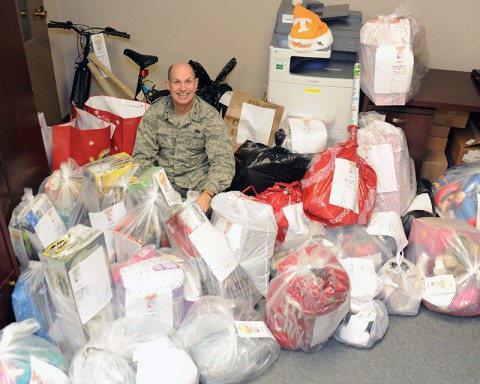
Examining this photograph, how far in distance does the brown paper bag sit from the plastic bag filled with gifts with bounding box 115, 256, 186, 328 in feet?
3.53

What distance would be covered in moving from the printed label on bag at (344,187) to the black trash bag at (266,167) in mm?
315

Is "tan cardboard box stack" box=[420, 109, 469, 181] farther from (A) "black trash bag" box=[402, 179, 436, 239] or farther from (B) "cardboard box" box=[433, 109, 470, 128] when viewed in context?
(A) "black trash bag" box=[402, 179, 436, 239]

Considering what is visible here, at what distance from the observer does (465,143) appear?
9.29 ft

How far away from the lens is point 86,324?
69.5 inches

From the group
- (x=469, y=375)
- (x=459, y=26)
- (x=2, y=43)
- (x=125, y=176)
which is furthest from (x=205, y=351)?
(x=459, y=26)

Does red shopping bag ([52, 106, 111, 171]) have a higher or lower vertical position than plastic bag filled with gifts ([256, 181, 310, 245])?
higher

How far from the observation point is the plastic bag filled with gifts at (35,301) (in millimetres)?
1799

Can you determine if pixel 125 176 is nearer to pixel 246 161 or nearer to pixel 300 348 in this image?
pixel 246 161

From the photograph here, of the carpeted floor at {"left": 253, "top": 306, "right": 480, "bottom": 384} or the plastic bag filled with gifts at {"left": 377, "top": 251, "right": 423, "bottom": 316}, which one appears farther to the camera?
the plastic bag filled with gifts at {"left": 377, "top": 251, "right": 423, "bottom": 316}

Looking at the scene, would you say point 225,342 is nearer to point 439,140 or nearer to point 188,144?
point 188,144

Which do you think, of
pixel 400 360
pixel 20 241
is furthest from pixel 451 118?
pixel 20 241

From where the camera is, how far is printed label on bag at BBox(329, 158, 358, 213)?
2.31 meters

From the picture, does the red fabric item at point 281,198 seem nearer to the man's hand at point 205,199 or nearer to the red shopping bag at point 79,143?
the man's hand at point 205,199

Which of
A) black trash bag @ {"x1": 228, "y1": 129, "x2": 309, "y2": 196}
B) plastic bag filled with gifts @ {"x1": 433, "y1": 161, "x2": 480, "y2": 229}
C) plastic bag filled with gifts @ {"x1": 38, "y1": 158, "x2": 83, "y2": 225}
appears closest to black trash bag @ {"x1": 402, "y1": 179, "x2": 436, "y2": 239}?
plastic bag filled with gifts @ {"x1": 433, "y1": 161, "x2": 480, "y2": 229}
